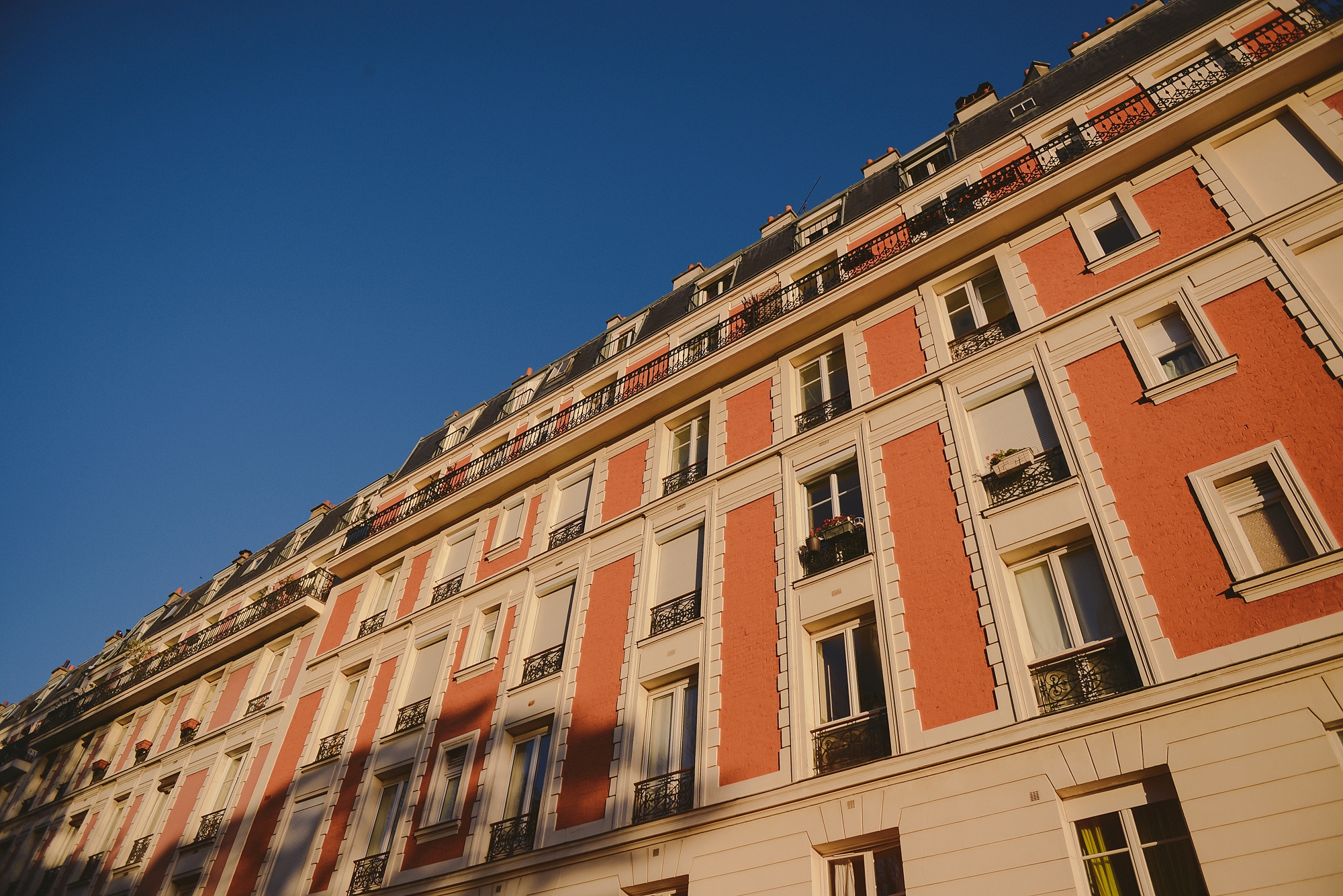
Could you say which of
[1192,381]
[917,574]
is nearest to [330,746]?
[917,574]

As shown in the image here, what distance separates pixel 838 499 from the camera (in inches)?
505

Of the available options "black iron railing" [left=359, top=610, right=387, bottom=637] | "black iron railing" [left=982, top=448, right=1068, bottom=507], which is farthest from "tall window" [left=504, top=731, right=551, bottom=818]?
"black iron railing" [left=982, top=448, right=1068, bottom=507]

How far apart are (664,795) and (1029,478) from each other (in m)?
6.25

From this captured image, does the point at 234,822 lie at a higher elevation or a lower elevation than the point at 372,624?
lower

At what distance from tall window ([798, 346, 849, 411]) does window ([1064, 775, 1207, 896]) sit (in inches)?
303

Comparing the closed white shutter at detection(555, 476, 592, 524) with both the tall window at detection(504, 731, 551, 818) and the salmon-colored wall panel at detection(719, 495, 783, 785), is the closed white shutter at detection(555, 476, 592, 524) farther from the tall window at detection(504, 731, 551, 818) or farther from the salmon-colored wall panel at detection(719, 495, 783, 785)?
the tall window at detection(504, 731, 551, 818)

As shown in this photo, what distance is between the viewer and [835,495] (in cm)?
1287

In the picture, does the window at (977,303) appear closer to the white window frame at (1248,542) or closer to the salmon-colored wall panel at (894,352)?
the salmon-colored wall panel at (894,352)

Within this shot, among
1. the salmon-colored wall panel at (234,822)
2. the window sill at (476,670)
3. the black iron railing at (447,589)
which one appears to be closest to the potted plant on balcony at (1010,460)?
the window sill at (476,670)

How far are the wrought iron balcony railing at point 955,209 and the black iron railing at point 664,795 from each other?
25.9ft

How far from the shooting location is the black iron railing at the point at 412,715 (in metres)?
15.8

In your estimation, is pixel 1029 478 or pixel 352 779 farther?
pixel 352 779

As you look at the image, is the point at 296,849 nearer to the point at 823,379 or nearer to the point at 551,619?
the point at 551,619

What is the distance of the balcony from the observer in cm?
2178
